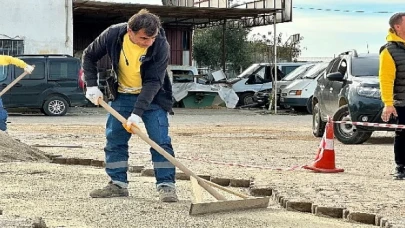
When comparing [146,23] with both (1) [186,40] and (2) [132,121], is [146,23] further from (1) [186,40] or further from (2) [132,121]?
(1) [186,40]

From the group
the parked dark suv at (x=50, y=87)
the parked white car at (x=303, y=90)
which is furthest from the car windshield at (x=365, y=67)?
the parked dark suv at (x=50, y=87)

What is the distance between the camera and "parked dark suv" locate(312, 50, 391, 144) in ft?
43.2

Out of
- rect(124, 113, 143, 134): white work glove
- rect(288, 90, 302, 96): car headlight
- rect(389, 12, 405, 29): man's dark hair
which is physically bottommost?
rect(288, 90, 302, 96): car headlight

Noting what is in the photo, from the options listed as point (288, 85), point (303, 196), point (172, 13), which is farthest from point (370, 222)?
point (172, 13)

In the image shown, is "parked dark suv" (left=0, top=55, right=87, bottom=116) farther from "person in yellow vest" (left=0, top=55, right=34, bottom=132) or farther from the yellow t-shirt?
the yellow t-shirt

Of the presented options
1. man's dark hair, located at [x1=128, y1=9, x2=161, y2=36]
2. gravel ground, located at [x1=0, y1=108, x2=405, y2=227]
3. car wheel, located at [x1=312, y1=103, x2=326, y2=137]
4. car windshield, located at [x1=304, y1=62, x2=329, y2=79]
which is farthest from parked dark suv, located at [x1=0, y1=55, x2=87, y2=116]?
man's dark hair, located at [x1=128, y1=9, x2=161, y2=36]

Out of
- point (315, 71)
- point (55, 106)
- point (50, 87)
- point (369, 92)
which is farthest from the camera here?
point (315, 71)

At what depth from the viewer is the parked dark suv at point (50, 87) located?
23.7m

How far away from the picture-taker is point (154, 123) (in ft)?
24.4

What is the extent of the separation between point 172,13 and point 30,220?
85.7ft

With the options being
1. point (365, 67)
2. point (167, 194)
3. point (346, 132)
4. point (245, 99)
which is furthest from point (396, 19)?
point (245, 99)

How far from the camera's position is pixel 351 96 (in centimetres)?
1353

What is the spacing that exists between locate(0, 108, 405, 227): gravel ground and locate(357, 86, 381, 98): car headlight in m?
0.83

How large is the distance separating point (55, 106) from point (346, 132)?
12180mm
